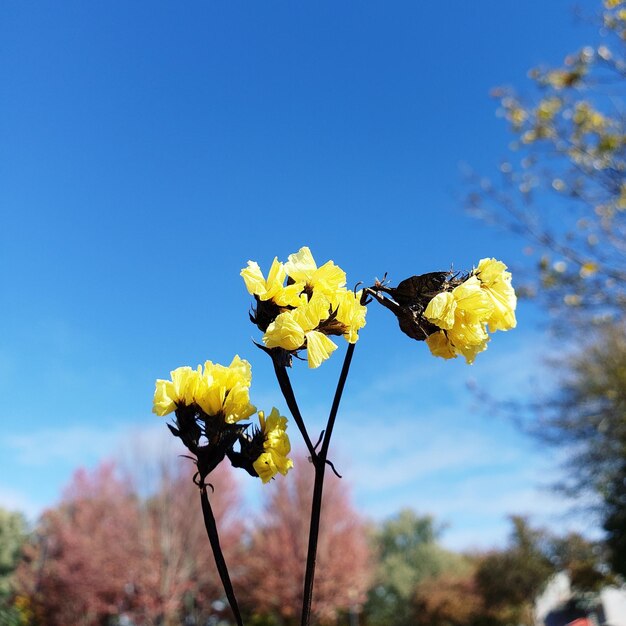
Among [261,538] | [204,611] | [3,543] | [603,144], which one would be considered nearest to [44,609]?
[3,543]

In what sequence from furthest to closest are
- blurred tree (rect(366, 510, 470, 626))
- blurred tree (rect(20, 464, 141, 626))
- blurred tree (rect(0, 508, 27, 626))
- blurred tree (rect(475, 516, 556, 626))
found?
blurred tree (rect(366, 510, 470, 626))
blurred tree (rect(475, 516, 556, 626))
blurred tree (rect(0, 508, 27, 626))
blurred tree (rect(20, 464, 141, 626))

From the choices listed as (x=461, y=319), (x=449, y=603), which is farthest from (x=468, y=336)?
(x=449, y=603)

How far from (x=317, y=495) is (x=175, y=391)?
0.38 meters

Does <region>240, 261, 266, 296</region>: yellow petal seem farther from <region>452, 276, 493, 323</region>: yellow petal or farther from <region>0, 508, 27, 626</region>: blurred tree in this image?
<region>0, 508, 27, 626</region>: blurred tree

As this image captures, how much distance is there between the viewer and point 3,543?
20.7m

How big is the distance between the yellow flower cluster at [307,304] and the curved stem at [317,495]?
0.07 meters

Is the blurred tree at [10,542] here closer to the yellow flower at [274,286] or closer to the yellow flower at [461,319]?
the yellow flower at [274,286]

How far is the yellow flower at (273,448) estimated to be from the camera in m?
1.24

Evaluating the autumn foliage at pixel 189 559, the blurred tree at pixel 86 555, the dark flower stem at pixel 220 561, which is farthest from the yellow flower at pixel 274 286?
the blurred tree at pixel 86 555

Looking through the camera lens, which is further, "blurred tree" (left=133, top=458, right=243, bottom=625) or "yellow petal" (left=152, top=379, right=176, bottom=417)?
"blurred tree" (left=133, top=458, right=243, bottom=625)

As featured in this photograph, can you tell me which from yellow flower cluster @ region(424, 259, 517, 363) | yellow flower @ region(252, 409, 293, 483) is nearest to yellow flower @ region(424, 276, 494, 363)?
yellow flower cluster @ region(424, 259, 517, 363)

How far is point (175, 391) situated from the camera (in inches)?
49.1

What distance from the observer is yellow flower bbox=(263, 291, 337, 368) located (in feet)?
3.81

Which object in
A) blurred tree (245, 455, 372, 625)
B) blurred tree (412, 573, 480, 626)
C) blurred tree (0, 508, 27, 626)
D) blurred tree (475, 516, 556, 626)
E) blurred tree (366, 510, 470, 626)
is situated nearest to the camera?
blurred tree (245, 455, 372, 625)
